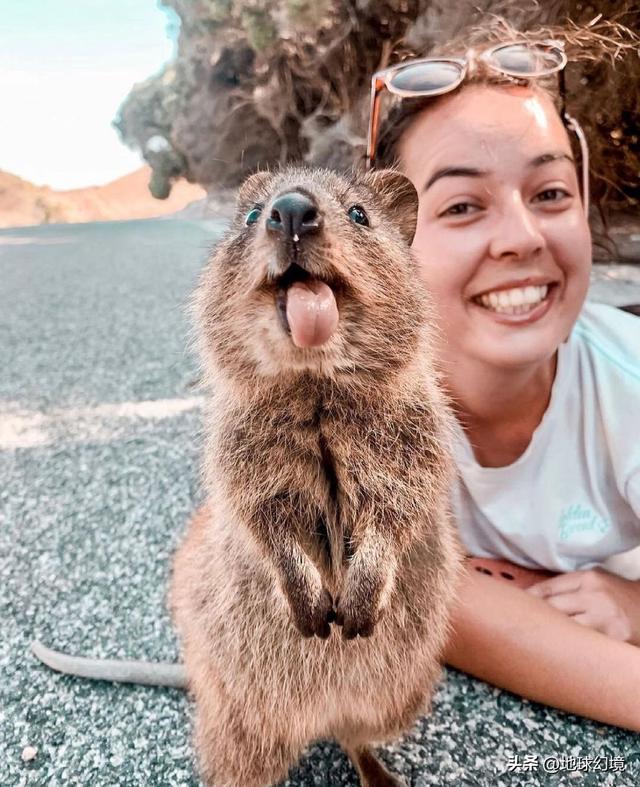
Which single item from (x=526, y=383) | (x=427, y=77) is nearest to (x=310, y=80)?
(x=427, y=77)

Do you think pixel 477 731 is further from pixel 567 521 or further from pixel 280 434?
pixel 280 434

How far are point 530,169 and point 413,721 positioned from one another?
146 centimetres

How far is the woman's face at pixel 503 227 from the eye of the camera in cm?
177

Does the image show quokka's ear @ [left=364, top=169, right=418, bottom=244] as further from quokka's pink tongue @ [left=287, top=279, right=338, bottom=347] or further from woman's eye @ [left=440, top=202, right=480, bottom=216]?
quokka's pink tongue @ [left=287, top=279, right=338, bottom=347]

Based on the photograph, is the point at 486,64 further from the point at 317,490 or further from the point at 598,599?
the point at 598,599

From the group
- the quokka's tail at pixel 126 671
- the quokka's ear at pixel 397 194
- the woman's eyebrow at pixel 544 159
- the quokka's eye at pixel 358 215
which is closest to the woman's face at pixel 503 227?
the woman's eyebrow at pixel 544 159

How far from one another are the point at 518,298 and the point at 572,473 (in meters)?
0.58

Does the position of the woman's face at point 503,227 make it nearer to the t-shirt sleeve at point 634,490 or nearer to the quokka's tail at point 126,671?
the t-shirt sleeve at point 634,490

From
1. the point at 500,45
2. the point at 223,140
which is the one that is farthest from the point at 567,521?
the point at 223,140

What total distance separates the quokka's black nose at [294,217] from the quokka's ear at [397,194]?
59 cm

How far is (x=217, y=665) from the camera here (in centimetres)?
156

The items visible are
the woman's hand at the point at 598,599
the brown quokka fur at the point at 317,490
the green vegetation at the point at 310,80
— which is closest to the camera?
the brown quokka fur at the point at 317,490

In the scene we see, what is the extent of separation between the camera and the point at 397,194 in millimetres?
1645

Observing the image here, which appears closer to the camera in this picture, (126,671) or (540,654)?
(540,654)
